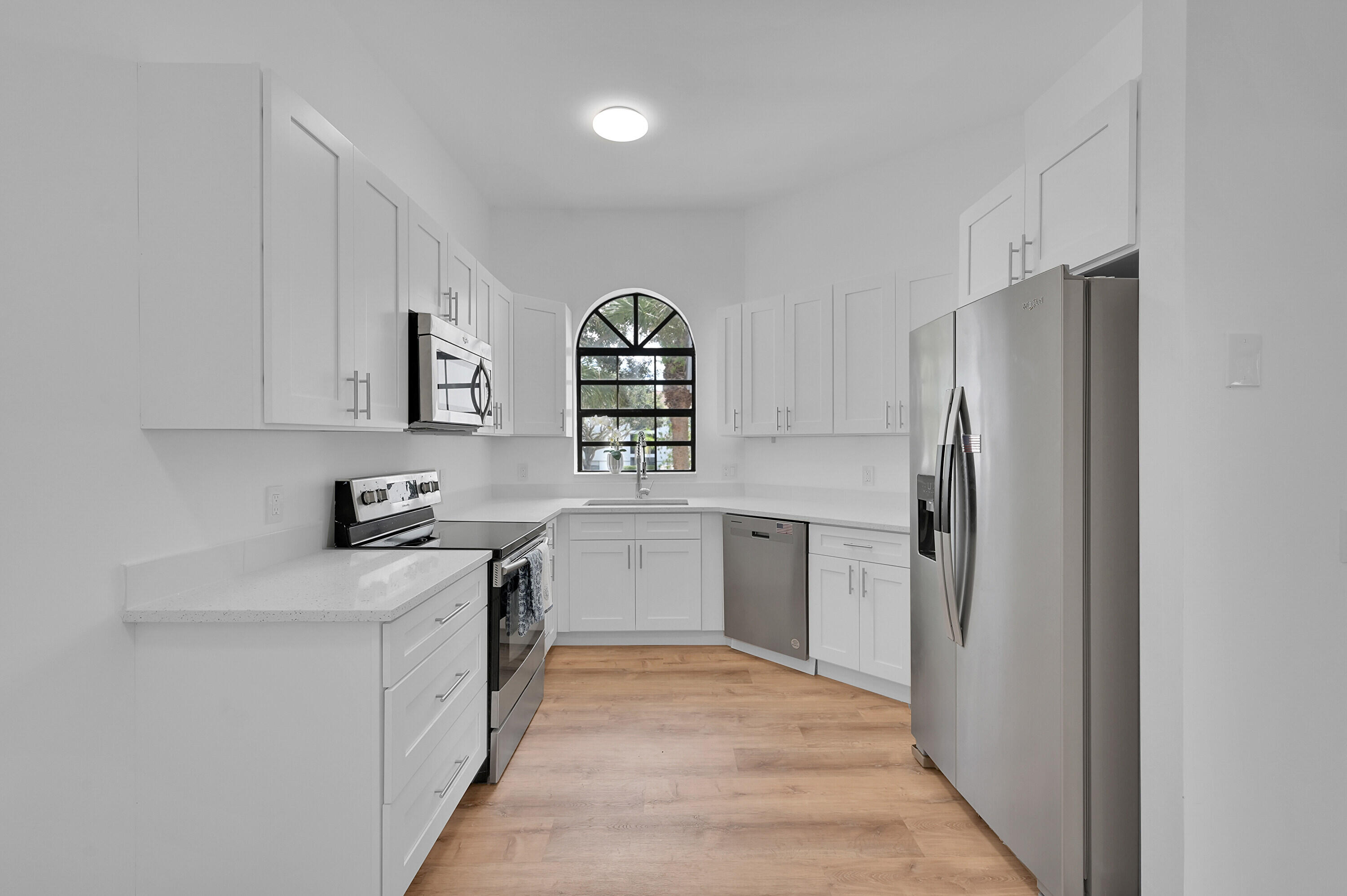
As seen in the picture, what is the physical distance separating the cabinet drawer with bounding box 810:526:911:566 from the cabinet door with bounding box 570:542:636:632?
3.83 feet

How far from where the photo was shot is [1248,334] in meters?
1.43

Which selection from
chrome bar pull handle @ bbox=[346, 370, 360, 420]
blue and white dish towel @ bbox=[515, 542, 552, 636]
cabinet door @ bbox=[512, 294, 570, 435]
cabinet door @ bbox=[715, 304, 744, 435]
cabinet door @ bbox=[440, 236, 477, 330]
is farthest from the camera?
cabinet door @ bbox=[715, 304, 744, 435]

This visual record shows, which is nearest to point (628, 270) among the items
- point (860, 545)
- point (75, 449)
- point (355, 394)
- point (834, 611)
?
point (860, 545)

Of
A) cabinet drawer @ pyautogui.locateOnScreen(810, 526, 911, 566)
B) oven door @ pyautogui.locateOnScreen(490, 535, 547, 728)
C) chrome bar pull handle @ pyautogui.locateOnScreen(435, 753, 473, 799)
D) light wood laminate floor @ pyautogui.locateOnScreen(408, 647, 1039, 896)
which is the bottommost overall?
light wood laminate floor @ pyautogui.locateOnScreen(408, 647, 1039, 896)

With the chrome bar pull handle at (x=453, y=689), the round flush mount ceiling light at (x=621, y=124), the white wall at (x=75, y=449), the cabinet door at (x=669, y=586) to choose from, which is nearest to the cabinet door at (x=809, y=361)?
the cabinet door at (x=669, y=586)

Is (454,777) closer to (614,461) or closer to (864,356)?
(614,461)

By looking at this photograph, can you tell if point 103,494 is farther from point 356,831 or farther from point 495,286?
point 495,286

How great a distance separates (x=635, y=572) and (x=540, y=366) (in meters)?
1.49

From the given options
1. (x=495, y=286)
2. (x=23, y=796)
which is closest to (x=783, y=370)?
(x=495, y=286)

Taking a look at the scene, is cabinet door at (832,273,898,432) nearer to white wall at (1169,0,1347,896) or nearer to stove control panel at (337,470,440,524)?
white wall at (1169,0,1347,896)

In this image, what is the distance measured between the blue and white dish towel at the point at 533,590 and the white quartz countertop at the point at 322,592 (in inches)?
18.1

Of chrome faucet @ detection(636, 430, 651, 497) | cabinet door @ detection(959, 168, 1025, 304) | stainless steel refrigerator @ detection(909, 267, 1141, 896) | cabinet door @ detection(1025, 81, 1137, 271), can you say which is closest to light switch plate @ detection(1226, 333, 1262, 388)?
stainless steel refrigerator @ detection(909, 267, 1141, 896)

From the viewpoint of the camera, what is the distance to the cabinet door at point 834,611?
10.8 ft

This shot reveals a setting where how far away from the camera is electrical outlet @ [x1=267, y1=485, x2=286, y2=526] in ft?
6.58
